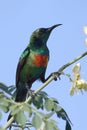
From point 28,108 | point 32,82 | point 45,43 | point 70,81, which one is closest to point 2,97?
point 28,108

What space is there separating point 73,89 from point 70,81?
6 cm

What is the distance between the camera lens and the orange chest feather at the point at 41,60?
4.96 metres

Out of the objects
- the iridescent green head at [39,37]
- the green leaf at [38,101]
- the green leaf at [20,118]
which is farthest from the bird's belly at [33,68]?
the green leaf at [20,118]

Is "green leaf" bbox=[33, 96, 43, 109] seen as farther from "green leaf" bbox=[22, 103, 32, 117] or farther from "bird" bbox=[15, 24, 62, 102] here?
"bird" bbox=[15, 24, 62, 102]

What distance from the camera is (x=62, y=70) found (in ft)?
10.4

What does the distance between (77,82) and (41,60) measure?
178cm

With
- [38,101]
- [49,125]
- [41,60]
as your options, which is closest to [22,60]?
[41,60]

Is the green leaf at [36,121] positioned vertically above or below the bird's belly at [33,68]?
above

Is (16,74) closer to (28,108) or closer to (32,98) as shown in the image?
(32,98)

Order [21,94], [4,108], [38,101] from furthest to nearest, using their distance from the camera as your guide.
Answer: [21,94] < [38,101] < [4,108]

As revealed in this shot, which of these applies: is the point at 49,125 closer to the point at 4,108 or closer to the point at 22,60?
the point at 4,108

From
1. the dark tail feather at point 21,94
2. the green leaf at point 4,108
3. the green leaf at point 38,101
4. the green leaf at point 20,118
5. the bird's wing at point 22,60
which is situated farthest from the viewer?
the bird's wing at point 22,60

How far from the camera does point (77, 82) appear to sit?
3.27m

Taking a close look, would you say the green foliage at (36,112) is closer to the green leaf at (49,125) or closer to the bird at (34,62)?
the green leaf at (49,125)
